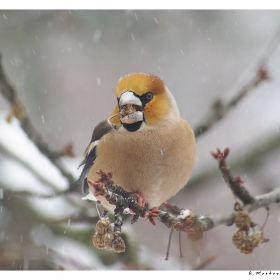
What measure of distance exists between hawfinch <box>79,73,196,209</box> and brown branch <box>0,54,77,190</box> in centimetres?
26

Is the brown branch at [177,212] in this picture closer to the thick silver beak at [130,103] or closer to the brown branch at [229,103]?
the thick silver beak at [130,103]

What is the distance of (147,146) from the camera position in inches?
53.2

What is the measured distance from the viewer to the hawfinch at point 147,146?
4.38 ft

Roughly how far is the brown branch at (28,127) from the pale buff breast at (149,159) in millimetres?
279

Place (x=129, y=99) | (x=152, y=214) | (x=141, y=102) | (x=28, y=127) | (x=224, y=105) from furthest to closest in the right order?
(x=224, y=105), (x=28, y=127), (x=141, y=102), (x=129, y=99), (x=152, y=214)

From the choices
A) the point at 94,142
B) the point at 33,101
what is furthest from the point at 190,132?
the point at 33,101

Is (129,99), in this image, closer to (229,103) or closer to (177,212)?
(177,212)

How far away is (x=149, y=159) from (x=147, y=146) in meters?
0.04

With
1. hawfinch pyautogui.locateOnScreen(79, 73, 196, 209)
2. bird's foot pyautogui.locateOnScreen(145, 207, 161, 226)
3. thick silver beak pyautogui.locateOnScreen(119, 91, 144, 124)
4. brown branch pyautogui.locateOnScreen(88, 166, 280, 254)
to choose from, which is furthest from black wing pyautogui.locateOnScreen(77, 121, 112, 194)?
bird's foot pyautogui.locateOnScreen(145, 207, 161, 226)

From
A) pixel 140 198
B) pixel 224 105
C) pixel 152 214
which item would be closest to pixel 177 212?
pixel 140 198

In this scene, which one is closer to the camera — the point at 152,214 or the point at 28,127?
the point at 152,214

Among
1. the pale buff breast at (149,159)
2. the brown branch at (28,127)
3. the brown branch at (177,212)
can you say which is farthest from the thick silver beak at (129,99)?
the brown branch at (28,127)

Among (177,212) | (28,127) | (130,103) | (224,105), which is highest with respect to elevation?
(224,105)

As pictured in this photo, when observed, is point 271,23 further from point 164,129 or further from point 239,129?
point 164,129
